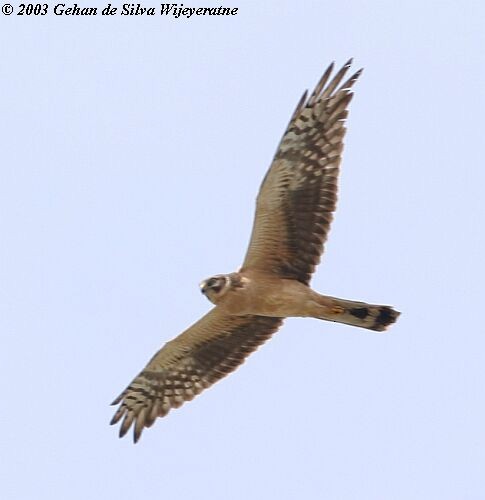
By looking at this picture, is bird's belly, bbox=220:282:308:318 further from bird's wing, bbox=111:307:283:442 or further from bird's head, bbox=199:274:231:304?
bird's wing, bbox=111:307:283:442

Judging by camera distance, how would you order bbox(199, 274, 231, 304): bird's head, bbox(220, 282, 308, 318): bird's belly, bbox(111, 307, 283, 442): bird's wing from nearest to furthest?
bbox(199, 274, 231, 304): bird's head
bbox(220, 282, 308, 318): bird's belly
bbox(111, 307, 283, 442): bird's wing

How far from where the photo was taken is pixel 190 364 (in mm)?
14945

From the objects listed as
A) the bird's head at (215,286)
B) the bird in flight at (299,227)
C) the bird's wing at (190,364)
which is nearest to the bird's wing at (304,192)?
the bird in flight at (299,227)

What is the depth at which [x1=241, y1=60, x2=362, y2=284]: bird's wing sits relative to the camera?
13.7 metres

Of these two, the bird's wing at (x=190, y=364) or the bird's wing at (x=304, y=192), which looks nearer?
the bird's wing at (x=304, y=192)

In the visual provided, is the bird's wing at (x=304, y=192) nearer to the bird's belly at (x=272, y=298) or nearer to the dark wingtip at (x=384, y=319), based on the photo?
the bird's belly at (x=272, y=298)

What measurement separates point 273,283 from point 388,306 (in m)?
1.33

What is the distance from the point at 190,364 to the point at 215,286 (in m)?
1.86

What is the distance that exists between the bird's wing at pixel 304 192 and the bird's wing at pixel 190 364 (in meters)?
0.89

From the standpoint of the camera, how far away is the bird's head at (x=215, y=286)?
1339 cm

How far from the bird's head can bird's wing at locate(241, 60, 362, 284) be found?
0.45 metres

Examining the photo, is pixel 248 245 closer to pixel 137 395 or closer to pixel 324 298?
pixel 324 298

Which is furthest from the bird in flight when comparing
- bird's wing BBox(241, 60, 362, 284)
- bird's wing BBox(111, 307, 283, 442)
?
bird's wing BBox(111, 307, 283, 442)

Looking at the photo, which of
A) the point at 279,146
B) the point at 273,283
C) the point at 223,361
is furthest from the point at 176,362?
the point at 279,146
